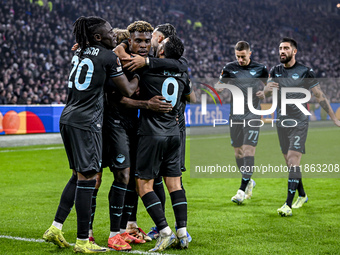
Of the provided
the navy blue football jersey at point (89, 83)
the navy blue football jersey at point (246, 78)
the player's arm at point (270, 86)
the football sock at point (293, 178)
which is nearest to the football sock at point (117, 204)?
the navy blue football jersey at point (89, 83)

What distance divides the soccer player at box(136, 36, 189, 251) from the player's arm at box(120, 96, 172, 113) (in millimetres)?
78

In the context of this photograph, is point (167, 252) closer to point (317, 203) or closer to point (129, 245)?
point (129, 245)

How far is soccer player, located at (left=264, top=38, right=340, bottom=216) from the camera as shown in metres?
6.27

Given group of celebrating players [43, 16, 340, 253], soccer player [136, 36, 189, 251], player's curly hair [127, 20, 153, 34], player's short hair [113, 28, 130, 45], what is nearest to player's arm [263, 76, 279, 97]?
group of celebrating players [43, 16, 340, 253]

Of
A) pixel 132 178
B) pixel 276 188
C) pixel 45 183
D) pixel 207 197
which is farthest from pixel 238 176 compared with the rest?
pixel 132 178

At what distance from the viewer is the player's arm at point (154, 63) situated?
418 centimetres

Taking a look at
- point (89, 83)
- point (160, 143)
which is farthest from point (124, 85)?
point (160, 143)

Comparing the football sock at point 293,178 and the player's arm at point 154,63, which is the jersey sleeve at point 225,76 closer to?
the football sock at point 293,178

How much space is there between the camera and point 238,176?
9.76 m

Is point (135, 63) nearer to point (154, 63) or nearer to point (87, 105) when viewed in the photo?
point (154, 63)

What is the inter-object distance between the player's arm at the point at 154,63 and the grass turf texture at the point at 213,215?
1.64 meters

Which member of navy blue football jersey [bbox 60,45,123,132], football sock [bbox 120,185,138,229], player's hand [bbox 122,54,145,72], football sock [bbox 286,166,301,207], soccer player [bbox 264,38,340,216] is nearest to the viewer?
navy blue football jersey [bbox 60,45,123,132]

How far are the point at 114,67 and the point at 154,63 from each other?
0.40 meters

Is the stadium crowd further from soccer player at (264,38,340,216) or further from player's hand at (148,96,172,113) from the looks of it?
player's hand at (148,96,172,113)
